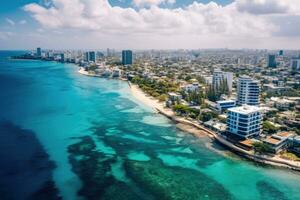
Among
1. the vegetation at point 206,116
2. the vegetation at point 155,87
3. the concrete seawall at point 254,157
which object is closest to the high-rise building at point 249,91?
the vegetation at point 206,116

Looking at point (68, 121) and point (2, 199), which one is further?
point (68, 121)

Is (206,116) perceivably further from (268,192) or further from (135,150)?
(268,192)

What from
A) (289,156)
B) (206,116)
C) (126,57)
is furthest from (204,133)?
(126,57)

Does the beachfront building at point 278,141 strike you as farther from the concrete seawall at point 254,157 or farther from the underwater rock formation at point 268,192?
the underwater rock formation at point 268,192

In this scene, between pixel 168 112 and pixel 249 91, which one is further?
pixel 249 91

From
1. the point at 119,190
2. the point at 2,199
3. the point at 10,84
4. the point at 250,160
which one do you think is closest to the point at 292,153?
the point at 250,160

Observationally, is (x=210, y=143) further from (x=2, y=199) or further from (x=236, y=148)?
(x=2, y=199)
